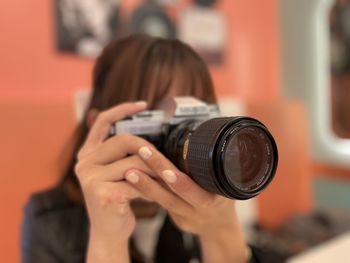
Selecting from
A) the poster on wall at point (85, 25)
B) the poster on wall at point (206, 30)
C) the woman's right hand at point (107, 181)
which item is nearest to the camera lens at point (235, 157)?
the woman's right hand at point (107, 181)

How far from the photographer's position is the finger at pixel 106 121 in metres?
0.45

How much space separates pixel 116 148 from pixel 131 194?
55 mm

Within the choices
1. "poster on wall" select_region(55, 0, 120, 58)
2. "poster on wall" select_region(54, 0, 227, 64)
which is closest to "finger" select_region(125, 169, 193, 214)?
"poster on wall" select_region(54, 0, 227, 64)

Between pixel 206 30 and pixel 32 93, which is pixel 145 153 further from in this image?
pixel 206 30

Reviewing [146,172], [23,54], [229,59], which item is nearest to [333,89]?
[229,59]

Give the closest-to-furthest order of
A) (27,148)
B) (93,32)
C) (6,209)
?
(6,209)
(27,148)
(93,32)

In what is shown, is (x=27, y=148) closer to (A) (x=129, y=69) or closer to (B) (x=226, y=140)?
(A) (x=129, y=69)

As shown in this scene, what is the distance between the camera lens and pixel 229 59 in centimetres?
143

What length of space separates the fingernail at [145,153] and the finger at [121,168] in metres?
0.01

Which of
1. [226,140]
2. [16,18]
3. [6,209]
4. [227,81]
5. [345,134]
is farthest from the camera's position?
[345,134]

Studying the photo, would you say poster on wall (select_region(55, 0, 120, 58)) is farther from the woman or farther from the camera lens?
the camera lens

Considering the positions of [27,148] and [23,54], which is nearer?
[27,148]

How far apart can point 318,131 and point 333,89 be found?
0.21 metres

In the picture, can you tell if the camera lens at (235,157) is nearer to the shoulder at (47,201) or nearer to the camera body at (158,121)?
the camera body at (158,121)
